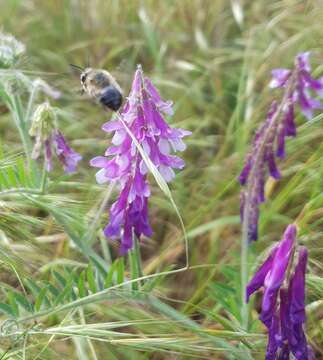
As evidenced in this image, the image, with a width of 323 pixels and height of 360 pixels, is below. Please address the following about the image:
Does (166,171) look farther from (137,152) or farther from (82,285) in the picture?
(82,285)

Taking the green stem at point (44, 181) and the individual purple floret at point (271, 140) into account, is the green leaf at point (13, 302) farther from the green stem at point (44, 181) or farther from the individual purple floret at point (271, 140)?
the individual purple floret at point (271, 140)

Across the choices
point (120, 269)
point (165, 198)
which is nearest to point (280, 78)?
point (165, 198)

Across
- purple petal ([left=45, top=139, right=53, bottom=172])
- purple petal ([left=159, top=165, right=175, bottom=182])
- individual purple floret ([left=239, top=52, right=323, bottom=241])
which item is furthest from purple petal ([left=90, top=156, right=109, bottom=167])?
individual purple floret ([left=239, top=52, right=323, bottom=241])

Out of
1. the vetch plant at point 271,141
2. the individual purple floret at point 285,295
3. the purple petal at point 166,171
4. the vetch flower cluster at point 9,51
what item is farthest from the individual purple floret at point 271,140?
the vetch flower cluster at point 9,51

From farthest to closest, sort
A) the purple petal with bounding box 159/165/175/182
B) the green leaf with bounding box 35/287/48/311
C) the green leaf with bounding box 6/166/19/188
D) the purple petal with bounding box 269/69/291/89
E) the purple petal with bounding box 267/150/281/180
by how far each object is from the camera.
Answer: the purple petal with bounding box 269/69/291/89
the purple petal with bounding box 267/150/281/180
the green leaf with bounding box 6/166/19/188
the purple petal with bounding box 159/165/175/182
the green leaf with bounding box 35/287/48/311

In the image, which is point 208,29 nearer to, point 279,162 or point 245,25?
point 245,25

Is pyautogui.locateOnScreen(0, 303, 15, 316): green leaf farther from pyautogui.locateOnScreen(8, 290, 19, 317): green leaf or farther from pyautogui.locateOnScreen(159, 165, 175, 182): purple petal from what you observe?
pyautogui.locateOnScreen(159, 165, 175, 182): purple petal
